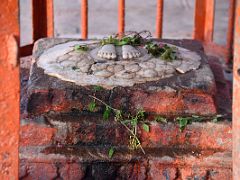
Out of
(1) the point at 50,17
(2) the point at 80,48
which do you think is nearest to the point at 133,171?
(2) the point at 80,48

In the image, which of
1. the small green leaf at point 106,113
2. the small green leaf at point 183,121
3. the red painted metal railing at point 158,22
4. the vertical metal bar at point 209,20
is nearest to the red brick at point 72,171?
the small green leaf at point 106,113

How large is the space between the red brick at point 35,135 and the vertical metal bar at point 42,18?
1537 mm

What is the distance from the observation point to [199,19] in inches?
200

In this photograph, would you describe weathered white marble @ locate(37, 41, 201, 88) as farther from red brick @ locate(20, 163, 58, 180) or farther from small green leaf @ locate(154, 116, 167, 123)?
red brick @ locate(20, 163, 58, 180)

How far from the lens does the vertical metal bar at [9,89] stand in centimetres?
204

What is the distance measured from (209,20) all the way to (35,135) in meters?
2.21

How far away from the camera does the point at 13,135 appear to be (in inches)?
86.2

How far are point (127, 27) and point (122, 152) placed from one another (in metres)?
3.39

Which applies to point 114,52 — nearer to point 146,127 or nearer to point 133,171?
point 146,127

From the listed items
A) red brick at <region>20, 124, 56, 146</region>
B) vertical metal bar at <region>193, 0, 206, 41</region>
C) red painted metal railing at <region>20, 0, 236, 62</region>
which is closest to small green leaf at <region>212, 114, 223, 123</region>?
red brick at <region>20, 124, 56, 146</region>

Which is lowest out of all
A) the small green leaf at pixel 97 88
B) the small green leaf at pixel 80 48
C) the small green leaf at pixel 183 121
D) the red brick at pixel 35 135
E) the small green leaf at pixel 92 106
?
the red brick at pixel 35 135

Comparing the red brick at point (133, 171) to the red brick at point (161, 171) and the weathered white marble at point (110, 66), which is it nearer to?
the red brick at point (161, 171)

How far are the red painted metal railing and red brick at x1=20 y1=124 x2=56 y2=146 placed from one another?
1283 millimetres

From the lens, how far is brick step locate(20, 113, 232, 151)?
10.7ft
